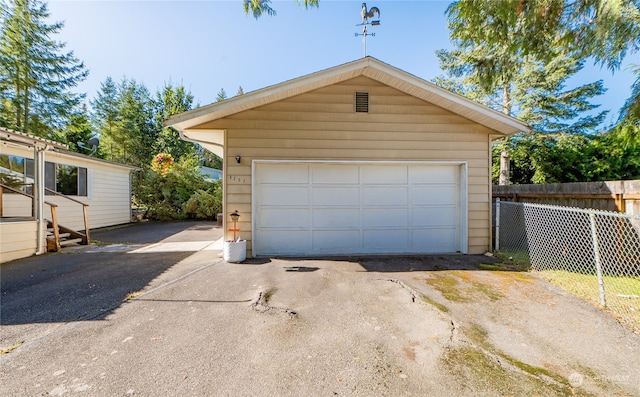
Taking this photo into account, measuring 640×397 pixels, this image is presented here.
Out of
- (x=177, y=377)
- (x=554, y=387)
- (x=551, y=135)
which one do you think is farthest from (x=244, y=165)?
(x=551, y=135)

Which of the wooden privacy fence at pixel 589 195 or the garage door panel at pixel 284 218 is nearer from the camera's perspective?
the wooden privacy fence at pixel 589 195

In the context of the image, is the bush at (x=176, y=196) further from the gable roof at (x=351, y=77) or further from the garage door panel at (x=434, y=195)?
the garage door panel at (x=434, y=195)

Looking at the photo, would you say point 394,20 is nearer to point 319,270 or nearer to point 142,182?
point 319,270

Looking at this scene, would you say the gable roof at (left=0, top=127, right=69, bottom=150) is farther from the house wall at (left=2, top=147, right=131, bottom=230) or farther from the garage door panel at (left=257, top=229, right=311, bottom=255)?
the garage door panel at (left=257, top=229, right=311, bottom=255)

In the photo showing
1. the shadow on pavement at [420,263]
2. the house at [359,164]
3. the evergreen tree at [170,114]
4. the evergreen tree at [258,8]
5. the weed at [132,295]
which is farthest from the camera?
the evergreen tree at [170,114]

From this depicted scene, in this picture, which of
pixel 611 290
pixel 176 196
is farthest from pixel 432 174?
pixel 176 196

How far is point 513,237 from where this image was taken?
612 centimetres

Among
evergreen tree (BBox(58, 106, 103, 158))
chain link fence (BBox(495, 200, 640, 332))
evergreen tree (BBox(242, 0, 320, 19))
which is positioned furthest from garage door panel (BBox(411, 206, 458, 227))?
evergreen tree (BBox(58, 106, 103, 158))

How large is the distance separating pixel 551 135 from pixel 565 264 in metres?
11.7

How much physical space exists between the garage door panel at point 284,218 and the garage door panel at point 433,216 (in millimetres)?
2460

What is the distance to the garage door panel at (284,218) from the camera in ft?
18.2

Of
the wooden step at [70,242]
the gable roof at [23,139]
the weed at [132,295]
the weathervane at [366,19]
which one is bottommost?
the weed at [132,295]

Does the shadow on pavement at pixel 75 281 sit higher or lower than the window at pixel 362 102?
lower

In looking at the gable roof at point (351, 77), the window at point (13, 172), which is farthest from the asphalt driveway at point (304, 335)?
the window at point (13, 172)
